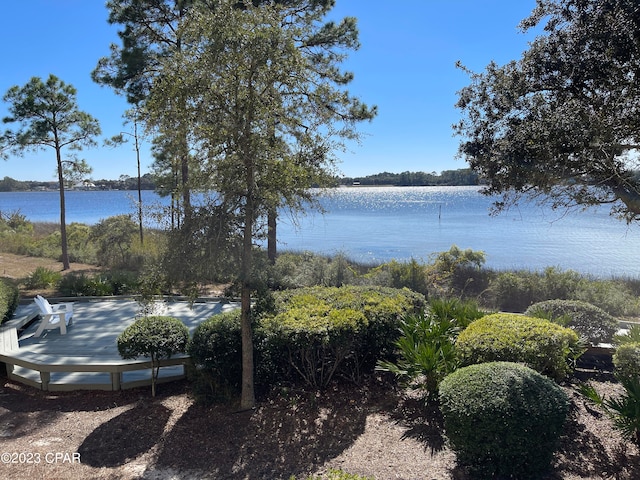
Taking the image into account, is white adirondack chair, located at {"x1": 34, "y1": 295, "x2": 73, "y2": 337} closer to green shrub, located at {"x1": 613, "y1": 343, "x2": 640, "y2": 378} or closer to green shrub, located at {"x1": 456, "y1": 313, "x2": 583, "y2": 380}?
green shrub, located at {"x1": 456, "y1": 313, "x2": 583, "y2": 380}

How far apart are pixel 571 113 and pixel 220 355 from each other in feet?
15.3

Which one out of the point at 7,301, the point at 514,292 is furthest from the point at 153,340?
the point at 514,292

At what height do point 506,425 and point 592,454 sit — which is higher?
point 506,425

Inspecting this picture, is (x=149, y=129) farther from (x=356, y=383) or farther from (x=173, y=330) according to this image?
(x=356, y=383)

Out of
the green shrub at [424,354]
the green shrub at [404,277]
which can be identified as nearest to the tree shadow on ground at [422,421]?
the green shrub at [424,354]

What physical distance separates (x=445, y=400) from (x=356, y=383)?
6.40ft

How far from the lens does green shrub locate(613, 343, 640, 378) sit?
434cm

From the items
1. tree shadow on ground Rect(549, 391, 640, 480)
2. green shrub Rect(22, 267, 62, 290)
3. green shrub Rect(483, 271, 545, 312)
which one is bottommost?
green shrub Rect(483, 271, 545, 312)

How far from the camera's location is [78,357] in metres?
6.05

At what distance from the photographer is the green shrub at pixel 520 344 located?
4.52m

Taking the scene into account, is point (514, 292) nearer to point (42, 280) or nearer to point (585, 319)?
point (585, 319)

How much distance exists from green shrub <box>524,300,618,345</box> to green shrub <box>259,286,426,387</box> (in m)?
2.13

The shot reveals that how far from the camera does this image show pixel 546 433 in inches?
132

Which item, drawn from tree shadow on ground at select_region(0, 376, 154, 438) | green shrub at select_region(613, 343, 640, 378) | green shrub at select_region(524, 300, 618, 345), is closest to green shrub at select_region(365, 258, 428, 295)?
green shrub at select_region(524, 300, 618, 345)
